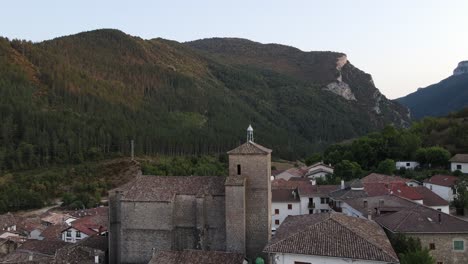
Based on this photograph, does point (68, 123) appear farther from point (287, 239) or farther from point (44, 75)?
point (287, 239)

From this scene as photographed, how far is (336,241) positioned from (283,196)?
25171 mm

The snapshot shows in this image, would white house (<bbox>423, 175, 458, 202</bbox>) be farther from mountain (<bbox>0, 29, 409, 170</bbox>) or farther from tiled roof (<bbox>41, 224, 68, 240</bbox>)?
mountain (<bbox>0, 29, 409, 170</bbox>)

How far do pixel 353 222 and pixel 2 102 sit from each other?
318ft

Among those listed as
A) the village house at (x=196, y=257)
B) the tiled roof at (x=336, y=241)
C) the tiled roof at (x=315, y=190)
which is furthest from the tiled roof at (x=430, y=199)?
the village house at (x=196, y=257)

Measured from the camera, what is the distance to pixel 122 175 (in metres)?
85.2

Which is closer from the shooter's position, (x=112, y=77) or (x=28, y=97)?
(x=28, y=97)

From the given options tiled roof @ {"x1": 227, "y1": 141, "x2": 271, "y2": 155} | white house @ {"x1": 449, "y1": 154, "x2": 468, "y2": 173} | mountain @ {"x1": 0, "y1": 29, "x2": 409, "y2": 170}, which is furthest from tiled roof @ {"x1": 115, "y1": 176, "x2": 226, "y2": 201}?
mountain @ {"x1": 0, "y1": 29, "x2": 409, "y2": 170}

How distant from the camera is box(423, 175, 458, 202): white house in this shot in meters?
49.6

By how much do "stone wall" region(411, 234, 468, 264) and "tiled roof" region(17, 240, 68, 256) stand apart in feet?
85.6

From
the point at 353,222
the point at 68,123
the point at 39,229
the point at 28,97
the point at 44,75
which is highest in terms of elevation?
the point at 44,75

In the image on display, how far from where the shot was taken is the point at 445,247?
27078 mm

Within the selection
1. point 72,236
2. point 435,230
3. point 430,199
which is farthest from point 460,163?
point 72,236

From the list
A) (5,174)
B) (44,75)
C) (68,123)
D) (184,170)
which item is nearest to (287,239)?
(184,170)

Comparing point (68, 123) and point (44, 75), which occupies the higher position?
point (44, 75)
